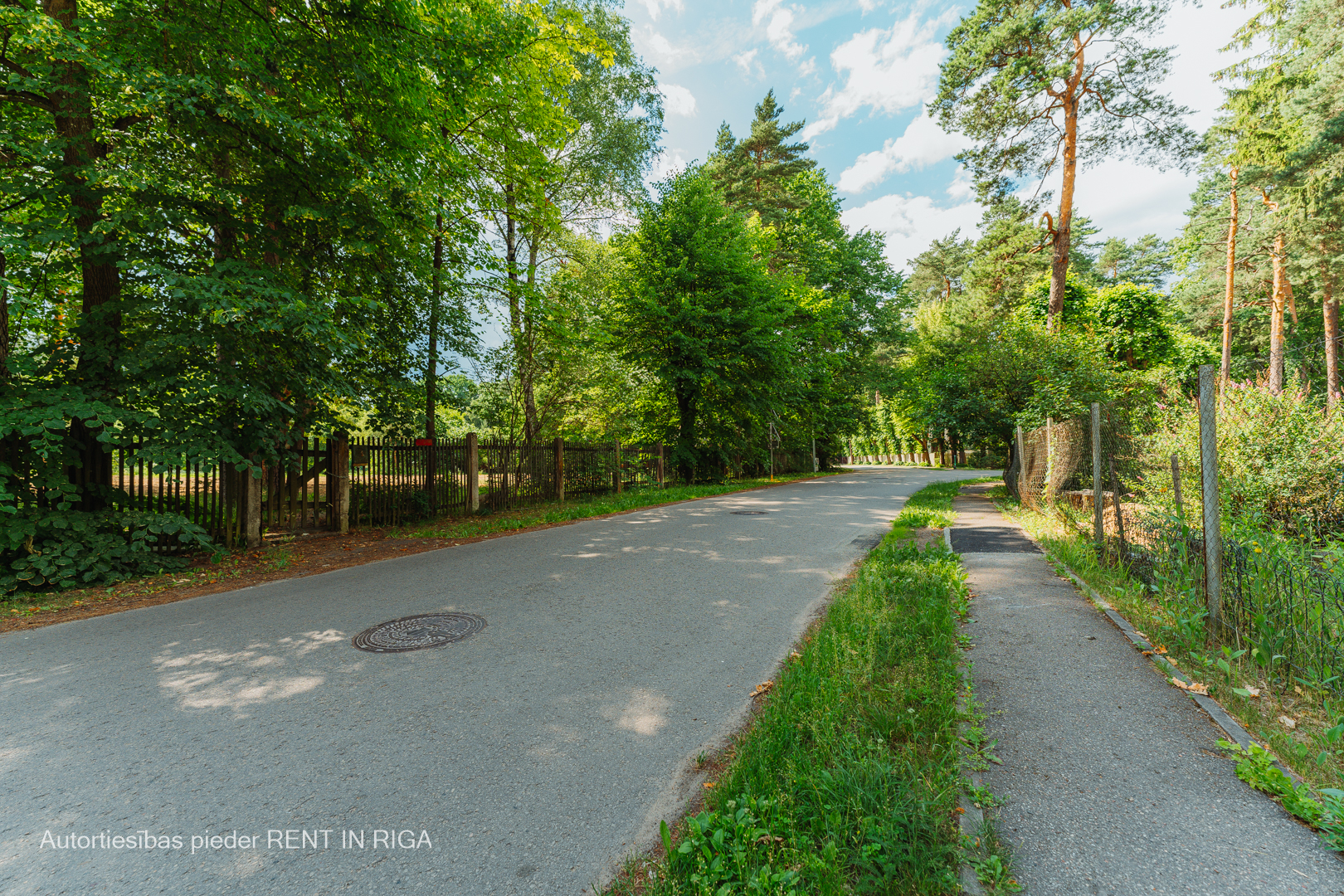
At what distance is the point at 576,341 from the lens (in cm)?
1670

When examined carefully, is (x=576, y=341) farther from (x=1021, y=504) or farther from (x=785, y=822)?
(x=785, y=822)

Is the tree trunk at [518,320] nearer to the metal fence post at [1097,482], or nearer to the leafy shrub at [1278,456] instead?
the metal fence post at [1097,482]

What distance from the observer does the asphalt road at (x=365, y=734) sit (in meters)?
2.18

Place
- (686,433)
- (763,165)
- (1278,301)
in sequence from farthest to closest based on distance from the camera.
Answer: (763,165), (1278,301), (686,433)

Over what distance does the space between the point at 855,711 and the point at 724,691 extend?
89cm

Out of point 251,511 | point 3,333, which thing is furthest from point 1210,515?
point 3,333

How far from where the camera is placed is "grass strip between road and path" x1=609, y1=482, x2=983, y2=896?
1.97 m

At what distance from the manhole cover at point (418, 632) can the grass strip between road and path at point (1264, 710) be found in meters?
5.04

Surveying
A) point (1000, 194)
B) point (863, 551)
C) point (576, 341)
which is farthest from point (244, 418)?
point (1000, 194)

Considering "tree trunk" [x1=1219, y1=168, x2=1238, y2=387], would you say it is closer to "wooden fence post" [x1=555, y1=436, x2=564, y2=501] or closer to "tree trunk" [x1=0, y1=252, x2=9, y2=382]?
"wooden fence post" [x1=555, y1=436, x2=564, y2=501]

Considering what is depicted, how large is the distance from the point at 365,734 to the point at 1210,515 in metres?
6.03

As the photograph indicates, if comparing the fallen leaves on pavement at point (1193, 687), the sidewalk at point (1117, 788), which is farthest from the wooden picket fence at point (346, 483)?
the fallen leaves on pavement at point (1193, 687)

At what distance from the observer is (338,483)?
9539 millimetres

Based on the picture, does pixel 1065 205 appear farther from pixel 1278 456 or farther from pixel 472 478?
pixel 472 478
